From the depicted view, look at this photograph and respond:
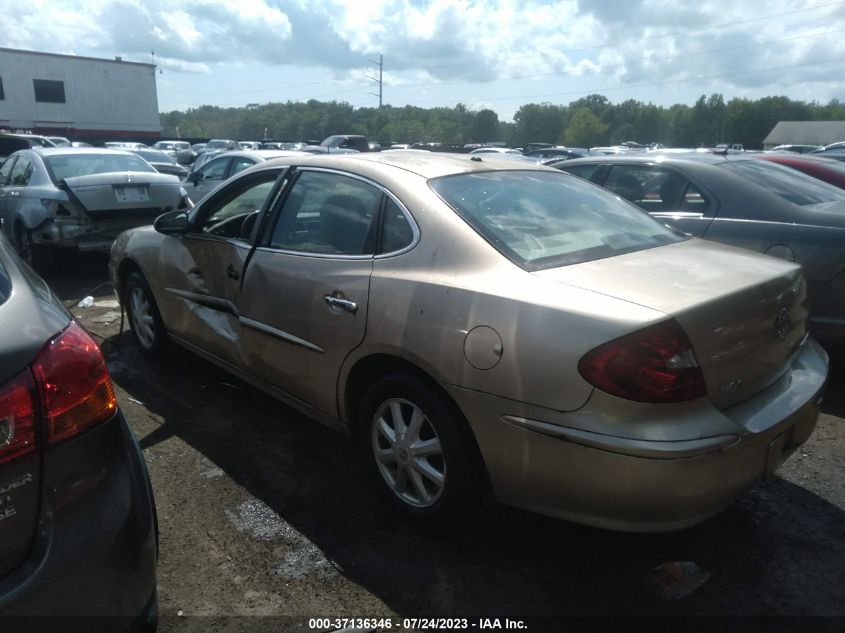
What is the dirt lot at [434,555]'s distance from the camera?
7.87 ft

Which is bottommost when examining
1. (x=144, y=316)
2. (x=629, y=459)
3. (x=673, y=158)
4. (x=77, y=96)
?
(x=144, y=316)

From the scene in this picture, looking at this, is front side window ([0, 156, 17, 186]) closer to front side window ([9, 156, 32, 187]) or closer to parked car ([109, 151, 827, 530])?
front side window ([9, 156, 32, 187])

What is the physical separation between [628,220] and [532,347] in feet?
4.48

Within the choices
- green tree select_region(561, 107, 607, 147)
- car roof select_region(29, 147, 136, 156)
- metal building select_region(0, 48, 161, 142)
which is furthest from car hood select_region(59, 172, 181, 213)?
green tree select_region(561, 107, 607, 147)

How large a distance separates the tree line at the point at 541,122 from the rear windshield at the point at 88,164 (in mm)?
74260

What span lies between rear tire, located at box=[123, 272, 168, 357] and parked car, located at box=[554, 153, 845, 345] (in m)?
3.49

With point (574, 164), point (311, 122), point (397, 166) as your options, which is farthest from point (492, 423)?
point (311, 122)

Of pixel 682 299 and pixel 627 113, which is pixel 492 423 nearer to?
pixel 682 299

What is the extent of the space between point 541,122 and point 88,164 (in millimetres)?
108067

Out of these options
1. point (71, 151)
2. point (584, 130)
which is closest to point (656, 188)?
point (71, 151)

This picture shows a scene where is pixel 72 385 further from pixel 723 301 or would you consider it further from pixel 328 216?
pixel 723 301

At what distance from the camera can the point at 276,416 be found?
404 cm

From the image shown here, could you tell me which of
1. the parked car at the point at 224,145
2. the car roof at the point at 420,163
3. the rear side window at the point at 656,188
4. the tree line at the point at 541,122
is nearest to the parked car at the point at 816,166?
the rear side window at the point at 656,188

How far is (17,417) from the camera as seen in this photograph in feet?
4.97
